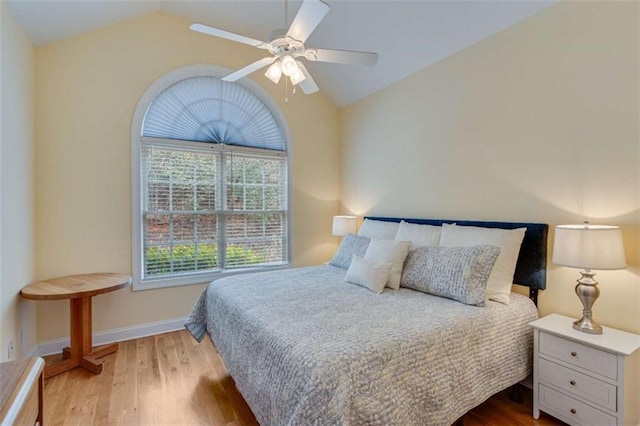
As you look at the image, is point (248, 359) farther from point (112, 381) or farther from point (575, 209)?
point (575, 209)

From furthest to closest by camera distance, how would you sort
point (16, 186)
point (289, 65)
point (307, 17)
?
point (16, 186) → point (289, 65) → point (307, 17)

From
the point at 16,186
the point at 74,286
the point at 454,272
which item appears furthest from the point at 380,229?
the point at 16,186

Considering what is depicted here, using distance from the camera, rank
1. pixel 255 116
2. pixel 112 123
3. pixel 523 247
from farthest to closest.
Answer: pixel 255 116 < pixel 112 123 < pixel 523 247

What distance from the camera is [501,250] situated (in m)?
2.21

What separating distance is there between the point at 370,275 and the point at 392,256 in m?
0.25

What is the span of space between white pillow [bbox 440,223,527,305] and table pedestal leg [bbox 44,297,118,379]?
9.86ft

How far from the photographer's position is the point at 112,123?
3.01 m

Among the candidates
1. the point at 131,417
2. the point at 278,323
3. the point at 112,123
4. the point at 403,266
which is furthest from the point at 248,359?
the point at 112,123

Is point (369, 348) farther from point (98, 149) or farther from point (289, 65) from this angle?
point (98, 149)

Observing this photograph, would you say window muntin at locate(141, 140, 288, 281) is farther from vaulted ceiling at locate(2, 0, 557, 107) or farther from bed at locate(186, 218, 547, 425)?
bed at locate(186, 218, 547, 425)

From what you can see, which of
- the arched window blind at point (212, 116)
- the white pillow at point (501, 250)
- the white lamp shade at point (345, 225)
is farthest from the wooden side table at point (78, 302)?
the white pillow at point (501, 250)

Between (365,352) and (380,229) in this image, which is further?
(380,229)

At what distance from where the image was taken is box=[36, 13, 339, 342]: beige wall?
275cm

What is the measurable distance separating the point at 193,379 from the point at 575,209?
295cm
